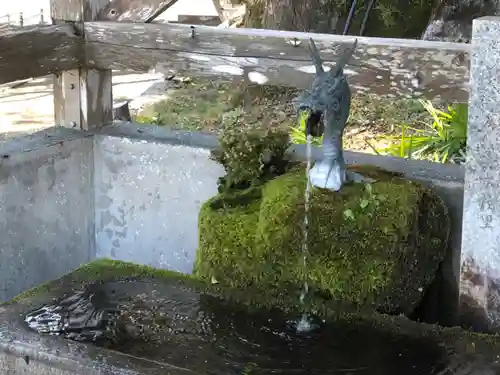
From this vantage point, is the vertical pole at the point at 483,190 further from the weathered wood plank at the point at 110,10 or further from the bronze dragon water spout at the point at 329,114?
the weathered wood plank at the point at 110,10

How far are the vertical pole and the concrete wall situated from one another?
6.45 ft

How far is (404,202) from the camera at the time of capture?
2920 mm

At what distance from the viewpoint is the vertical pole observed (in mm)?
2602

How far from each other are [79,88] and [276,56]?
1062 millimetres

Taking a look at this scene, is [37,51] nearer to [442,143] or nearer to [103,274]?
[103,274]

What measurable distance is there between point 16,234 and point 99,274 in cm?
60

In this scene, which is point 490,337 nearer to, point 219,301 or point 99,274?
point 219,301

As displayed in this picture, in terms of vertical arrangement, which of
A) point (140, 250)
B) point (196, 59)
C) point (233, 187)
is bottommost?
point (140, 250)

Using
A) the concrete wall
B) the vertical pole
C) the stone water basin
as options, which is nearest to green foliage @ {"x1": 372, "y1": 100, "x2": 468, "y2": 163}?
the concrete wall

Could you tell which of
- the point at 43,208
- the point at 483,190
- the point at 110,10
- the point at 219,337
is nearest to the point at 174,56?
the point at 110,10

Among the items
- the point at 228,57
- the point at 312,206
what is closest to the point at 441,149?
the point at 228,57

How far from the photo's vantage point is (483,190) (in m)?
2.69

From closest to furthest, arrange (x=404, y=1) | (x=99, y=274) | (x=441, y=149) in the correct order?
(x=99, y=274), (x=441, y=149), (x=404, y=1)

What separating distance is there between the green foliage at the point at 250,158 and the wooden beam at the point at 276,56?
31 centimetres
